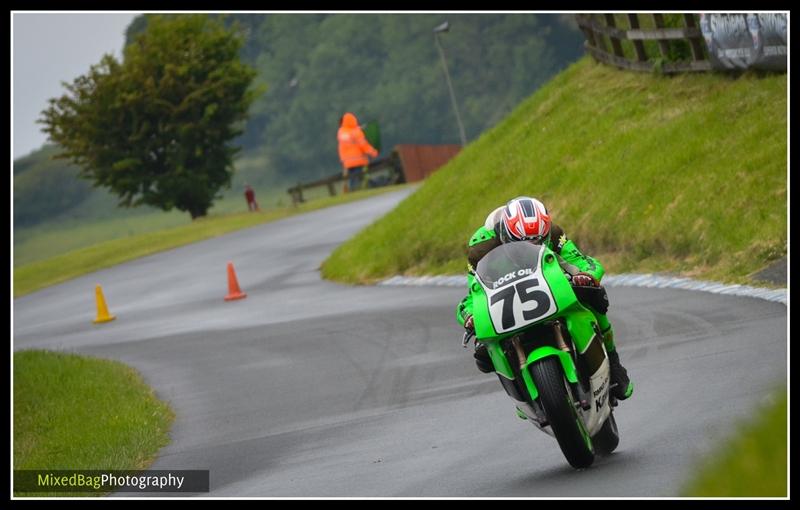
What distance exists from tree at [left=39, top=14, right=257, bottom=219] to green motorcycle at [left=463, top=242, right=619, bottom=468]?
4938cm

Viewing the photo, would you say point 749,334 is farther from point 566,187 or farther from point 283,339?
point 566,187

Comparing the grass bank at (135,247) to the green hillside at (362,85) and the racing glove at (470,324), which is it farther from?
the green hillside at (362,85)

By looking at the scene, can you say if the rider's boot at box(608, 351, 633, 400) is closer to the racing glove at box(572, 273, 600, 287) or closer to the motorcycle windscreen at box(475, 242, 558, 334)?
the racing glove at box(572, 273, 600, 287)

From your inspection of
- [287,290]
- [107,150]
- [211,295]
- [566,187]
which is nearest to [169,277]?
[211,295]

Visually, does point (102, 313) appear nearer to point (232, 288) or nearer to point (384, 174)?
point (232, 288)

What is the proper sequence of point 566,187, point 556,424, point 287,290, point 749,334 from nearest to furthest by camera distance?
1. point 556,424
2. point 749,334
3. point 566,187
4. point 287,290

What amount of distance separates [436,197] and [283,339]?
34.8ft

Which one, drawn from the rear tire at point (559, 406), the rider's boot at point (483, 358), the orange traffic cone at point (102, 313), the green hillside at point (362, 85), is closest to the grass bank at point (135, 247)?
the orange traffic cone at point (102, 313)

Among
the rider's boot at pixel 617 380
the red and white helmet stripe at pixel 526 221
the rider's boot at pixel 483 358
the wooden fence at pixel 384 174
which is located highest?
the red and white helmet stripe at pixel 526 221

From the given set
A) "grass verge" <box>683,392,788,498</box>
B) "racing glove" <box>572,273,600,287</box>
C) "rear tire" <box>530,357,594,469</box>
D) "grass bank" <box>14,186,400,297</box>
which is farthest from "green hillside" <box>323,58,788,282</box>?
"grass verge" <box>683,392,788,498</box>

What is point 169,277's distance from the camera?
33.8 meters

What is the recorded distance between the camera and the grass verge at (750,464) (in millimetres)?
3441

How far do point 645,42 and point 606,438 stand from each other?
20.6m

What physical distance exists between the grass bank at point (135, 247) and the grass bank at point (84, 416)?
19720mm
